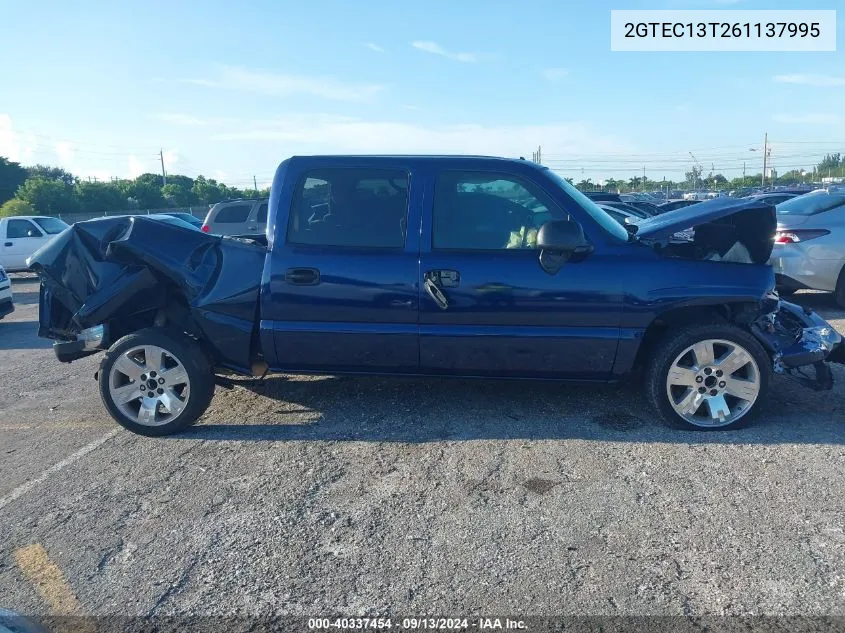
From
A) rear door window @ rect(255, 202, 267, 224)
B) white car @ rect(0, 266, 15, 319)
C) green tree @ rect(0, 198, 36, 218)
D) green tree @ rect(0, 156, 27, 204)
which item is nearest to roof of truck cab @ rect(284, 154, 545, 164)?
white car @ rect(0, 266, 15, 319)

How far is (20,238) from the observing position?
620 inches

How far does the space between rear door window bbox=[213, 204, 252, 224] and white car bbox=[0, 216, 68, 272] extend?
460 centimetres

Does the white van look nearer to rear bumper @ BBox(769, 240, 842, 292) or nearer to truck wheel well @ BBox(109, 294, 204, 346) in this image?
truck wheel well @ BBox(109, 294, 204, 346)

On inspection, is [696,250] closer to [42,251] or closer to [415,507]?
[415,507]

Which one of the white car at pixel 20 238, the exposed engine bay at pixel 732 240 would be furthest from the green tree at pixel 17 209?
the exposed engine bay at pixel 732 240

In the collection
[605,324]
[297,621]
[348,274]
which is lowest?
[297,621]

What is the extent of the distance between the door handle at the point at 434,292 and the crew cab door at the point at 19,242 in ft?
48.2

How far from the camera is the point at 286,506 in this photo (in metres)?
3.41

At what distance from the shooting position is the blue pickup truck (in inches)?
166

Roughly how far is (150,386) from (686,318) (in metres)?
3.77

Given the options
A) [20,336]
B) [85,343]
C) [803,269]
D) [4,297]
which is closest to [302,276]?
[85,343]

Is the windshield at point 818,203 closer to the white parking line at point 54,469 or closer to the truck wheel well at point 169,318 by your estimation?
the truck wheel well at point 169,318

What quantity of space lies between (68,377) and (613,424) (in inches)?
199

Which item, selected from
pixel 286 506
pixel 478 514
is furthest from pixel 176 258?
pixel 478 514
